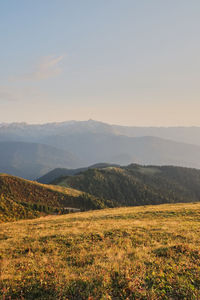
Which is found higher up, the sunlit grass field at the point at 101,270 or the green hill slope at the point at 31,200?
the sunlit grass field at the point at 101,270

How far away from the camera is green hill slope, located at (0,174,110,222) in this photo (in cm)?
5144

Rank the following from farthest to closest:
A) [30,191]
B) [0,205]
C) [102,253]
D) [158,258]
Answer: [30,191]
[0,205]
[102,253]
[158,258]

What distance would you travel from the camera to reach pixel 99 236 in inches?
585

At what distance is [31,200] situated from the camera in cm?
7106

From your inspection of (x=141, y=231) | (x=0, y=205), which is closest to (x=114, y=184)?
(x=0, y=205)

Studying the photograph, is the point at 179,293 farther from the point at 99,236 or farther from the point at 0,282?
the point at 99,236

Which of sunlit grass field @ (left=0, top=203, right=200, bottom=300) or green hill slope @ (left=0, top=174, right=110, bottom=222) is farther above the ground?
sunlit grass field @ (left=0, top=203, right=200, bottom=300)

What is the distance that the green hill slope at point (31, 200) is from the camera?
51438mm

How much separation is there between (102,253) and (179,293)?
206 inches

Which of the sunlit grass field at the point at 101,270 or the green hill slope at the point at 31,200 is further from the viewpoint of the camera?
the green hill slope at the point at 31,200

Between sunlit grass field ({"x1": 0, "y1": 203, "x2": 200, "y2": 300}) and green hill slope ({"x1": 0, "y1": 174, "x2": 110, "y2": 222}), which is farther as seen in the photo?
green hill slope ({"x1": 0, "y1": 174, "x2": 110, "y2": 222})

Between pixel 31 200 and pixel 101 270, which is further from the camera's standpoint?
pixel 31 200

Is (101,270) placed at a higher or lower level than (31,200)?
higher

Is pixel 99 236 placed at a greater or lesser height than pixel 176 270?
lesser
